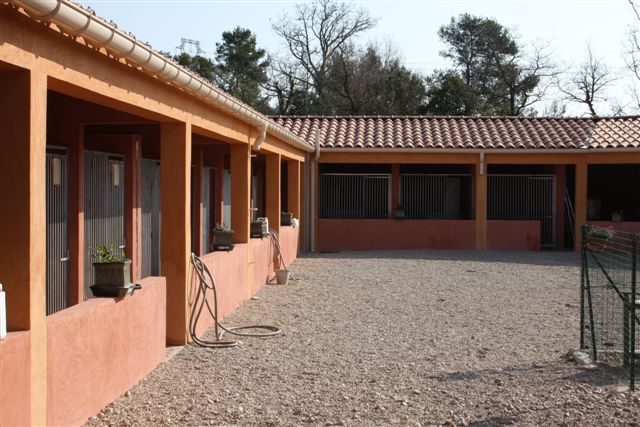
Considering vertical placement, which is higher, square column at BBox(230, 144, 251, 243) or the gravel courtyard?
square column at BBox(230, 144, 251, 243)

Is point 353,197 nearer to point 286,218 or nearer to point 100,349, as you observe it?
point 286,218

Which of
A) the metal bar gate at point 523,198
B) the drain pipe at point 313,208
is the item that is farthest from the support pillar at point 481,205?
the drain pipe at point 313,208

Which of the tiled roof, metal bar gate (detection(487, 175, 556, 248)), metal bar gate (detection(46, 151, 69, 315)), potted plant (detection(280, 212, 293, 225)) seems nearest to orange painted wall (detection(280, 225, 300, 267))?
potted plant (detection(280, 212, 293, 225))

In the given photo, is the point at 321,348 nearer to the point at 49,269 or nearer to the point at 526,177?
the point at 49,269

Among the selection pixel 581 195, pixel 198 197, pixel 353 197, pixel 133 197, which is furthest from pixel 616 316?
pixel 353 197

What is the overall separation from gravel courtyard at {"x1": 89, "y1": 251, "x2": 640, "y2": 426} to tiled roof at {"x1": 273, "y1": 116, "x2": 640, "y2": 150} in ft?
25.1

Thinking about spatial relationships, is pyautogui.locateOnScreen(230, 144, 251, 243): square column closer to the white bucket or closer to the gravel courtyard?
the gravel courtyard

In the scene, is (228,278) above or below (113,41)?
below

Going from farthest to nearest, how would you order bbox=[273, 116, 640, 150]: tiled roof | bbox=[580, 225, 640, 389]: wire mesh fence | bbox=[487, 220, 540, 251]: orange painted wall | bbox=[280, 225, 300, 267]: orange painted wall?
bbox=[487, 220, 540, 251]: orange painted wall
bbox=[273, 116, 640, 150]: tiled roof
bbox=[280, 225, 300, 267]: orange painted wall
bbox=[580, 225, 640, 389]: wire mesh fence

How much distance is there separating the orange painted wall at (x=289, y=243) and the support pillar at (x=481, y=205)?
4.71 meters

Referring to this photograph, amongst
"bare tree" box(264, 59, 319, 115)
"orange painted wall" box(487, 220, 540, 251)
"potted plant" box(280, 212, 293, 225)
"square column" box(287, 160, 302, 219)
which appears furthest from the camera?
"bare tree" box(264, 59, 319, 115)

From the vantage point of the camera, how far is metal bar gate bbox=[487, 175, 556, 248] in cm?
2094

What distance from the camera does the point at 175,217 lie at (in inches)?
316

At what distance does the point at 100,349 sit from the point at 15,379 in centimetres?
143
